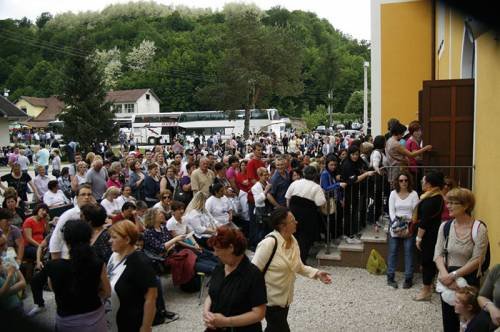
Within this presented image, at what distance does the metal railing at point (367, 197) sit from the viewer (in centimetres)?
879

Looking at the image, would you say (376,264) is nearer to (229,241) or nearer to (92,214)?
(92,214)

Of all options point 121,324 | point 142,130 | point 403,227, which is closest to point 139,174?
point 403,227

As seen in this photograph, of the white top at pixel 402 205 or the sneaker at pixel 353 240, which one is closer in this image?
the white top at pixel 402 205

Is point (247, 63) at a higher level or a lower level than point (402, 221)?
higher

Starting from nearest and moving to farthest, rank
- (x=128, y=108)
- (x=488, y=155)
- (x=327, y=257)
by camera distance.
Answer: (x=488, y=155)
(x=327, y=257)
(x=128, y=108)

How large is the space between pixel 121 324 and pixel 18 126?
3165 inches

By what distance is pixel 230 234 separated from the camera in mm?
3725

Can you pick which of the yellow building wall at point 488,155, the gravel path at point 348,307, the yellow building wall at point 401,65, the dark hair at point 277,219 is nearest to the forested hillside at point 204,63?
the yellow building wall at point 401,65

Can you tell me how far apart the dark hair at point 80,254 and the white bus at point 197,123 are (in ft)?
201

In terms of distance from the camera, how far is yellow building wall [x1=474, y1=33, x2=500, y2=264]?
630 centimetres

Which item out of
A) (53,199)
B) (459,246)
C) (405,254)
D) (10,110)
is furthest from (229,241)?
(10,110)

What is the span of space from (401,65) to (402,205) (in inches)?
378

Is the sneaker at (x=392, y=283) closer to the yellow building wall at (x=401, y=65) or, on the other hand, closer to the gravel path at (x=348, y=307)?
the gravel path at (x=348, y=307)

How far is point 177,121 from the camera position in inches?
2694
